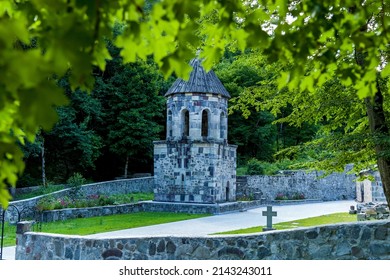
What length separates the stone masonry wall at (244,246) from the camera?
636 cm

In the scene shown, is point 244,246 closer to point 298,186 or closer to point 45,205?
point 45,205

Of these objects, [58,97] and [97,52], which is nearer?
[58,97]

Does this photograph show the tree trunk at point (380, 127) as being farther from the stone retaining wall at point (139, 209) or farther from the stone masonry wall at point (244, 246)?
the stone retaining wall at point (139, 209)

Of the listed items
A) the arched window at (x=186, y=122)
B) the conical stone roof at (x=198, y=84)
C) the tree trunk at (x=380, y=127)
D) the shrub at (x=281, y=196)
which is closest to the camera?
the tree trunk at (x=380, y=127)

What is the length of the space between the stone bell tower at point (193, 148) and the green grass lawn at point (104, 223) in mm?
2290

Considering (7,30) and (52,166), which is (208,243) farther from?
(52,166)

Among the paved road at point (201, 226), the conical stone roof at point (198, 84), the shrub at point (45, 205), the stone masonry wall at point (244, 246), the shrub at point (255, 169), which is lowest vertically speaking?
the paved road at point (201, 226)

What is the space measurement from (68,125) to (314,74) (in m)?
25.1

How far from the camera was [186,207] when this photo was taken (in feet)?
66.4

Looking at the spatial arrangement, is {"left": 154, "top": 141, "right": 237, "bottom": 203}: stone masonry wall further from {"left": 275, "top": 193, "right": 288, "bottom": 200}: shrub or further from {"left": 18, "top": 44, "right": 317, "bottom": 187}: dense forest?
{"left": 18, "top": 44, "right": 317, "bottom": 187}: dense forest

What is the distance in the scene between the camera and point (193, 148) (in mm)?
21469

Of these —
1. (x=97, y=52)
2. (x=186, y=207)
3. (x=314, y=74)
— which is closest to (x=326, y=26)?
Answer: (x=314, y=74)

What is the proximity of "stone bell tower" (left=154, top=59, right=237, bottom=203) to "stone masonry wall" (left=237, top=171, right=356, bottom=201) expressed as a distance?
18.2 ft

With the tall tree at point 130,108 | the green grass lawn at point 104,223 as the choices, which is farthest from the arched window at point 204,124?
the tall tree at point 130,108
